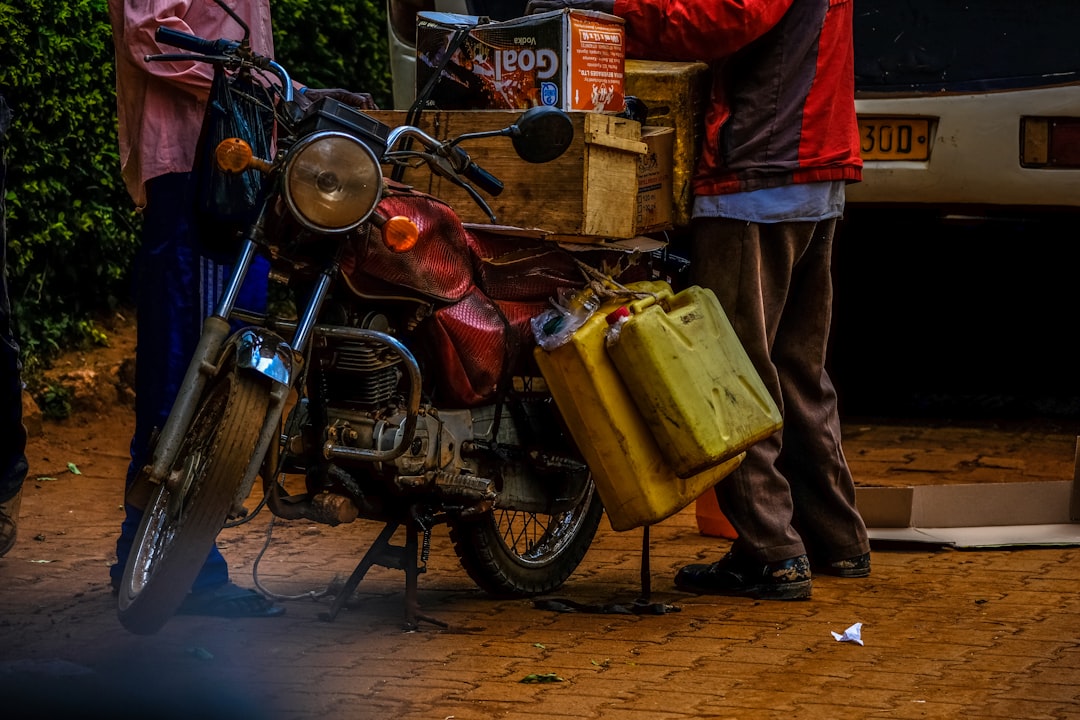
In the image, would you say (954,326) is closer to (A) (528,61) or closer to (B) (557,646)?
(A) (528,61)

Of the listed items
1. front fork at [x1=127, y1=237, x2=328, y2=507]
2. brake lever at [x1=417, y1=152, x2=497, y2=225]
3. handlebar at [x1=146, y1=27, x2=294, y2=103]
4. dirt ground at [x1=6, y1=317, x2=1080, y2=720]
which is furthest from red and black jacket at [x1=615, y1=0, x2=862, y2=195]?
front fork at [x1=127, y1=237, x2=328, y2=507]

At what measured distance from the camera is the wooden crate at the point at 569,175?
441cm

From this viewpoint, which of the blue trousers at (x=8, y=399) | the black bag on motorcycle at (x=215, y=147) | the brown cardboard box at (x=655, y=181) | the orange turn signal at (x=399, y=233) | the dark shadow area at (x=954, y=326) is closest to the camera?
the orange turn signal at (x=399, y=233)

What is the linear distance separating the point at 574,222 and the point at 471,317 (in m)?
0.37

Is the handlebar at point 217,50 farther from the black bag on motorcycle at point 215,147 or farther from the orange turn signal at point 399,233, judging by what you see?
the orange turn signal at point 399,233

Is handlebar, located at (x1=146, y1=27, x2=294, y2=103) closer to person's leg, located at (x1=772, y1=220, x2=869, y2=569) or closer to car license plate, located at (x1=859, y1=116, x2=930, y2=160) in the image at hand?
person's leg, located at (x1=772, y1=220, x2=869, y2=569)

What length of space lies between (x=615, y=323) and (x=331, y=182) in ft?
2.77

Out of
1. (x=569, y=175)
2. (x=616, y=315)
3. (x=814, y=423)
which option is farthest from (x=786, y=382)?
(x=569, y=175)

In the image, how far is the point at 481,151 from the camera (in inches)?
180

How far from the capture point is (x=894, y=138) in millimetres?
6789

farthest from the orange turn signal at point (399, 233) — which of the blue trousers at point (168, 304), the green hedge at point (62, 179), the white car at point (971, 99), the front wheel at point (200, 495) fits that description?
the green hedge at point (62, 179)

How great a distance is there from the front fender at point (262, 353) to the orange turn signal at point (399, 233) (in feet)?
1.14

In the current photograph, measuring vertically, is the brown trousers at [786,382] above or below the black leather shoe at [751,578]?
above

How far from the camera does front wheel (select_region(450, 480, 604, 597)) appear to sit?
4.71m
